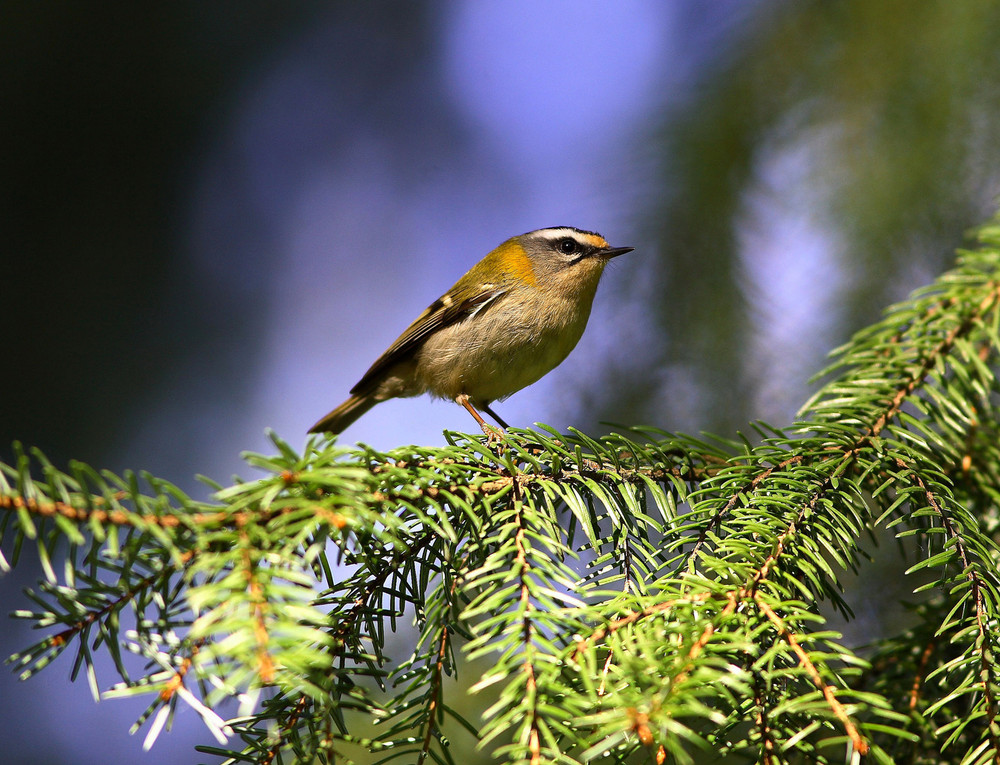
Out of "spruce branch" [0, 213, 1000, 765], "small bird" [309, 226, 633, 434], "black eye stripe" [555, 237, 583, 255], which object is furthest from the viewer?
"black eye stripe" [555, 237, 583, 255]

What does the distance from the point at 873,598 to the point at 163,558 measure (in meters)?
1.39

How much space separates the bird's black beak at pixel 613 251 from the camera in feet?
6.81

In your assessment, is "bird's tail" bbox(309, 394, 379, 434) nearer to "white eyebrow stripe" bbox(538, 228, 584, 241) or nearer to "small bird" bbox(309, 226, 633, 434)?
"small bird" bbox(309, 226, 633, 434)

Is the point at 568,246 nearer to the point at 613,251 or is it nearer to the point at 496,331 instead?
the point at 613,251

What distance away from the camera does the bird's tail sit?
2605 mm

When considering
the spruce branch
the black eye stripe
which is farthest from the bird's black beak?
the spruce branch

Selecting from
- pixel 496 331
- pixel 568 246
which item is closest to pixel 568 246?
pixel 568 246

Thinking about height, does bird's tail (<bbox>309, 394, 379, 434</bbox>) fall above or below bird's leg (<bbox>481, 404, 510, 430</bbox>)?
above

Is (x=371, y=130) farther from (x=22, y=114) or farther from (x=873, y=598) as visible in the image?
(x=873, y=598)

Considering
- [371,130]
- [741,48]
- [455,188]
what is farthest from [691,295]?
[371,130]

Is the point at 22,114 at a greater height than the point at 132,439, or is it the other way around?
the point at 22,114

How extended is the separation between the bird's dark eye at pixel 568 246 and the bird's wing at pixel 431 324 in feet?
0.97

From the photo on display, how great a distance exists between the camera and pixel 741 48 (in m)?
1.99

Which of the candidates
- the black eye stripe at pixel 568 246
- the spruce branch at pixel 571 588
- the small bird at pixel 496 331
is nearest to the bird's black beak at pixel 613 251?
the small bird at pixel 496 331
